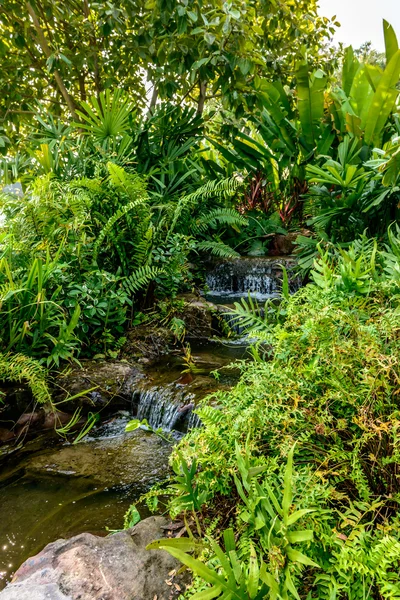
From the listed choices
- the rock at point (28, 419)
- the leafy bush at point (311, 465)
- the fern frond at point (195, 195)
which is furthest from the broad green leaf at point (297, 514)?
the fern frond at point (195, 195)

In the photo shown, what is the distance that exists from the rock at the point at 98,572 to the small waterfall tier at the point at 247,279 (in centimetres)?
361

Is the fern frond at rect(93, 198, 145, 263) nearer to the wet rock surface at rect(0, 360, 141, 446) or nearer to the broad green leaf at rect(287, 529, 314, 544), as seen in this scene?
the wet rock surface at rect(0, 360, 141, 446)

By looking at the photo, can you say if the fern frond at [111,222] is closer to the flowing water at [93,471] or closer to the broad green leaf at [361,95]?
the flowing water at [93,471]

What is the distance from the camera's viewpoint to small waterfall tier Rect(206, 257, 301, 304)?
16.2ft

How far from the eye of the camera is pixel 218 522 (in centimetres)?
132

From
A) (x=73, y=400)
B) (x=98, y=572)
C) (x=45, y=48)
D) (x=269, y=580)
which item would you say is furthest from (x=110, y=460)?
(x=45, y=48)

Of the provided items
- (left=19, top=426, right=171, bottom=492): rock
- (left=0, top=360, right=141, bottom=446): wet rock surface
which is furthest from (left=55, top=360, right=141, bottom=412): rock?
(left=19, top=426, right=171, bottom=492): rock

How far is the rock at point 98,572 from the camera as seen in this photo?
1.19 m

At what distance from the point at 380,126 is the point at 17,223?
11.4 ft

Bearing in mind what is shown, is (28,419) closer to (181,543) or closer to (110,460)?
(110,460)

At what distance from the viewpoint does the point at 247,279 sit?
16.9 feet

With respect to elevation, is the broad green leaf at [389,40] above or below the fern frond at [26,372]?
above

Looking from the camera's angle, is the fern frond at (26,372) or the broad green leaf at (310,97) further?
the broad green leaf at (310,97)

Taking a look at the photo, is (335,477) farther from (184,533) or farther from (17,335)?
(17,335)
